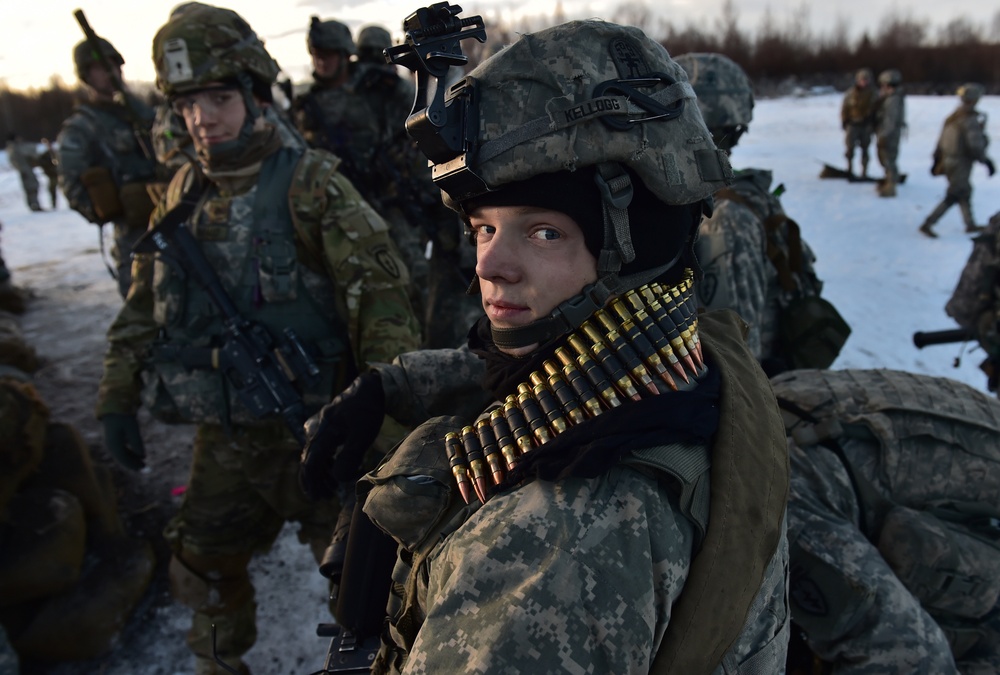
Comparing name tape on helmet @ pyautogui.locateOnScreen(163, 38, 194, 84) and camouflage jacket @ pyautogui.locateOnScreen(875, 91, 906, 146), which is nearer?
name tape on helmet @ pyautogui.locateOnScreen(163, 38, 194, 84)

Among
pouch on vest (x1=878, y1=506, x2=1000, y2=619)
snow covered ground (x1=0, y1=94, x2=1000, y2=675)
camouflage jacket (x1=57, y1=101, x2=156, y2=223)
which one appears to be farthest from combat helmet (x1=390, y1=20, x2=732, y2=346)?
camouflage jacket (x1=57, y1=101, x2=156, y2=223)

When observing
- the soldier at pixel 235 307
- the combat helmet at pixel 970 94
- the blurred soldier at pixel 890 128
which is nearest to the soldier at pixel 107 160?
the soldier at pixel 235 307

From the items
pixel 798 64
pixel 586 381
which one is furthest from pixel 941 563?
pixel 798 64

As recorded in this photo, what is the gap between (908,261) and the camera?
9281mm

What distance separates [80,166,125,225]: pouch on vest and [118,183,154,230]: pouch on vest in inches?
3.0

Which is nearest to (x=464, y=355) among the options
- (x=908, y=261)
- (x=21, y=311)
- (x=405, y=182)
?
(x=405, y=182)

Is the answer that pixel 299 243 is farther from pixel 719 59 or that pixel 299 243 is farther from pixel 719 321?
pixel 719 59

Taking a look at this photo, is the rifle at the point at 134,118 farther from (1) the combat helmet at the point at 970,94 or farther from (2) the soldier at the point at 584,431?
(1) the combat helmet at the point at 970,94

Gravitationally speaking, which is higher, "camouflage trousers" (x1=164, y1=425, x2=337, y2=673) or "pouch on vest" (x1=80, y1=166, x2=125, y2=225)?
"pouch on vest" (x1=80, y1=166, x2=125, y2=225)

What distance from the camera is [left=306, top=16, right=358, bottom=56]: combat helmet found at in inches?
256

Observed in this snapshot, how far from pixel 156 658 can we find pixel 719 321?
340cm

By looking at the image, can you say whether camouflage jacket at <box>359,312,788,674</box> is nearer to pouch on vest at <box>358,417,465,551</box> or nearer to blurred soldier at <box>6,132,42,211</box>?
pouch on vest at <box>358,417,465,551</box>

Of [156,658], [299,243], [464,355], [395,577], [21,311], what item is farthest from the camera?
[21,311]

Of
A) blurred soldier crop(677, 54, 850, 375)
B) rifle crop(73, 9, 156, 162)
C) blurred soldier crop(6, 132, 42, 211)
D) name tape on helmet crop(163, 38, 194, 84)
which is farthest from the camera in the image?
blurred soldier crop(6, 132, 42, 211)
